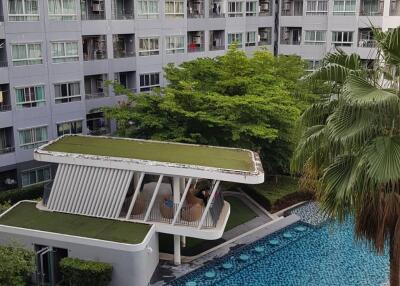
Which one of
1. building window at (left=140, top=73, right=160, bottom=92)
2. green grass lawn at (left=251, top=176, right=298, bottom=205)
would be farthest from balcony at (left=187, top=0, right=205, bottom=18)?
green grass lawn at (left=251, top=176, right=298, bottom=205)

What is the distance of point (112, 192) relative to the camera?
20656mm

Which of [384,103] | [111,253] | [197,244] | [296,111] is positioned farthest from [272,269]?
[384,103]

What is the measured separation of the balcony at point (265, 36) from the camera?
48031 mm

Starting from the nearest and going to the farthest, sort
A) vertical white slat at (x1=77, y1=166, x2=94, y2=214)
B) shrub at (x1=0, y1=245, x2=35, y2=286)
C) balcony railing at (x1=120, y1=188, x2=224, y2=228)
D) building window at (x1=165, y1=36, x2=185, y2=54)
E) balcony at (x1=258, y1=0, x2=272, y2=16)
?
shrub at (x1=0, y1=245, x2=35, y2=286), balcony railing at (x1=120, y1=188, x2=224, y2=228), vertical white slat at (x1=77, y1=166, x2=94, y2=214), building window at (x1=165, y1=36, x2=185, y2=54), balcony at (x1=258, y1=0, x2=272, y2=16)

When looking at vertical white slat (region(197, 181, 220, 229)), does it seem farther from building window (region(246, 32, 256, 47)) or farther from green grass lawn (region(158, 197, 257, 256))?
building window (region(246, 32, 256, 47))

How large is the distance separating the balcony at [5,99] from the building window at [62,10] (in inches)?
192

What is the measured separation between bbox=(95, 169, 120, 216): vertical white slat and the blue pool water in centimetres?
414

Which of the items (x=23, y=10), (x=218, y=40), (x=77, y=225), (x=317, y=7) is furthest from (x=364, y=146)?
(x=317, y=7)

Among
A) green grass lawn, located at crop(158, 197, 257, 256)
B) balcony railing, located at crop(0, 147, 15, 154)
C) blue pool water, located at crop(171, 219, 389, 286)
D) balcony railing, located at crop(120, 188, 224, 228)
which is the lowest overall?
blue pool water, located at crop(171, 219, 389, 286)

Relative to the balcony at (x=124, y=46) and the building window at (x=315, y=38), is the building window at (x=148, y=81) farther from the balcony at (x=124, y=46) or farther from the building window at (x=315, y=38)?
the building window at (x=315, y=38)

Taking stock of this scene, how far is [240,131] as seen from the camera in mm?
25844

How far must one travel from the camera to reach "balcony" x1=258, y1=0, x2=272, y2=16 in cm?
4766

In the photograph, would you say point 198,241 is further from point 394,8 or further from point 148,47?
point 394,8

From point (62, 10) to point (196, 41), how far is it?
12712mm
